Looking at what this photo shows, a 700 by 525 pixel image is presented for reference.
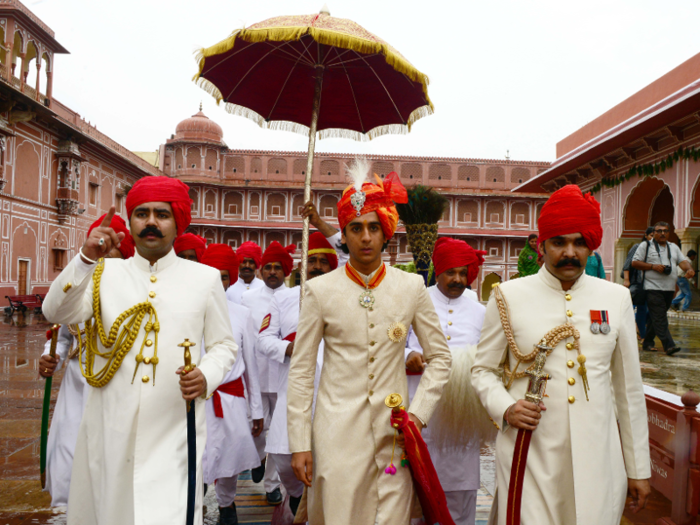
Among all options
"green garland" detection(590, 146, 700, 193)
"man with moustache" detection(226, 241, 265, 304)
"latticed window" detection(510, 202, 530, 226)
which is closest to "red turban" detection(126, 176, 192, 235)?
"man with moustache" detection(226, 241, 265, 304)

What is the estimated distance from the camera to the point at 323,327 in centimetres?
238

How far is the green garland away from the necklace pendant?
1297 centimetres

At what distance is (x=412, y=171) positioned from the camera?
1419 inches

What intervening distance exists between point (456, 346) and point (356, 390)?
51.4 inches

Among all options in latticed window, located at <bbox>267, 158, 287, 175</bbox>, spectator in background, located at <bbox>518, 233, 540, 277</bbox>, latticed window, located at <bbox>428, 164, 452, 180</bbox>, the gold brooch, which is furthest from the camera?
latticed window, located at <bbox>428, 164, 452, 180</bbox>

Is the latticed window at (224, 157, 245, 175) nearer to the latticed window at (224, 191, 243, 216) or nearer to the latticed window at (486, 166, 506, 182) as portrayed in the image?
the latticed window at (224, 191, 243, 216)

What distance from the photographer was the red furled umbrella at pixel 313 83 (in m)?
3.54

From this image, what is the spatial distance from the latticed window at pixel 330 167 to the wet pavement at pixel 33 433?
26.9 meters

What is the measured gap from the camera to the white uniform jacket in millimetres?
4590

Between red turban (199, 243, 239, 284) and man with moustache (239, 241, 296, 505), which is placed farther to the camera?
red turban (199, 243, 239, 284)

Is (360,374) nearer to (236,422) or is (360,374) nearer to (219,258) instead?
(236,422)

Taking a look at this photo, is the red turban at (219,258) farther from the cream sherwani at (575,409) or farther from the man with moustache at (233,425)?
the cream sherwani at (575,409)

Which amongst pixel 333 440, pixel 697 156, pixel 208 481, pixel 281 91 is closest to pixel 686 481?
pixel 333 440

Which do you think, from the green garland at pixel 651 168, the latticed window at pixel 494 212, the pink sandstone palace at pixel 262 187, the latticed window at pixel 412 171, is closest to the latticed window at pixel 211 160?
the pink sandstone palace at pixel 262 187
